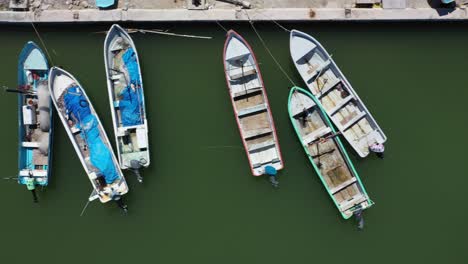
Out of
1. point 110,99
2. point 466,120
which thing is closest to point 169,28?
point 110,99

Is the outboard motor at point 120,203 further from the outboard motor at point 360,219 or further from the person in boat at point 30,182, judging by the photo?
the outboard motor at point 360,219

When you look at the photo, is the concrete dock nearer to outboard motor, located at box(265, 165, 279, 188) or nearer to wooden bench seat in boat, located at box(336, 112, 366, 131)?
wooden bench seat in boat, located at box(336, 112, 366, 131)

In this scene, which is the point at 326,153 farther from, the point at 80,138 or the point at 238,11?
the point at 80,138

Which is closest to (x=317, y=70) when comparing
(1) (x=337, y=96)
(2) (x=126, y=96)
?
(1) (x=337, y=96)

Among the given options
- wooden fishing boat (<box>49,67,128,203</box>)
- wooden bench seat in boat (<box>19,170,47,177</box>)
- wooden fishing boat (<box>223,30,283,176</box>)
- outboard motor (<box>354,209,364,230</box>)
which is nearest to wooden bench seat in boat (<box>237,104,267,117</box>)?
wooden fishing boat (<box>223,30,283,176</box>)

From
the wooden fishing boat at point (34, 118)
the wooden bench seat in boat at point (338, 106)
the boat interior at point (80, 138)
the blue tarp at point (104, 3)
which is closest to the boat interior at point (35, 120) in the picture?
the wooden fishing boat at point (34, 118)

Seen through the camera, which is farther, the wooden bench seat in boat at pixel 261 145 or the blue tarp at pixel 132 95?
the wooden bench seat in boat at pixel 261 145

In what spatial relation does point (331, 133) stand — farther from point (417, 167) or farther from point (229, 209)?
point (229, 209)

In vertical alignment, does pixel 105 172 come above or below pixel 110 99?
below
